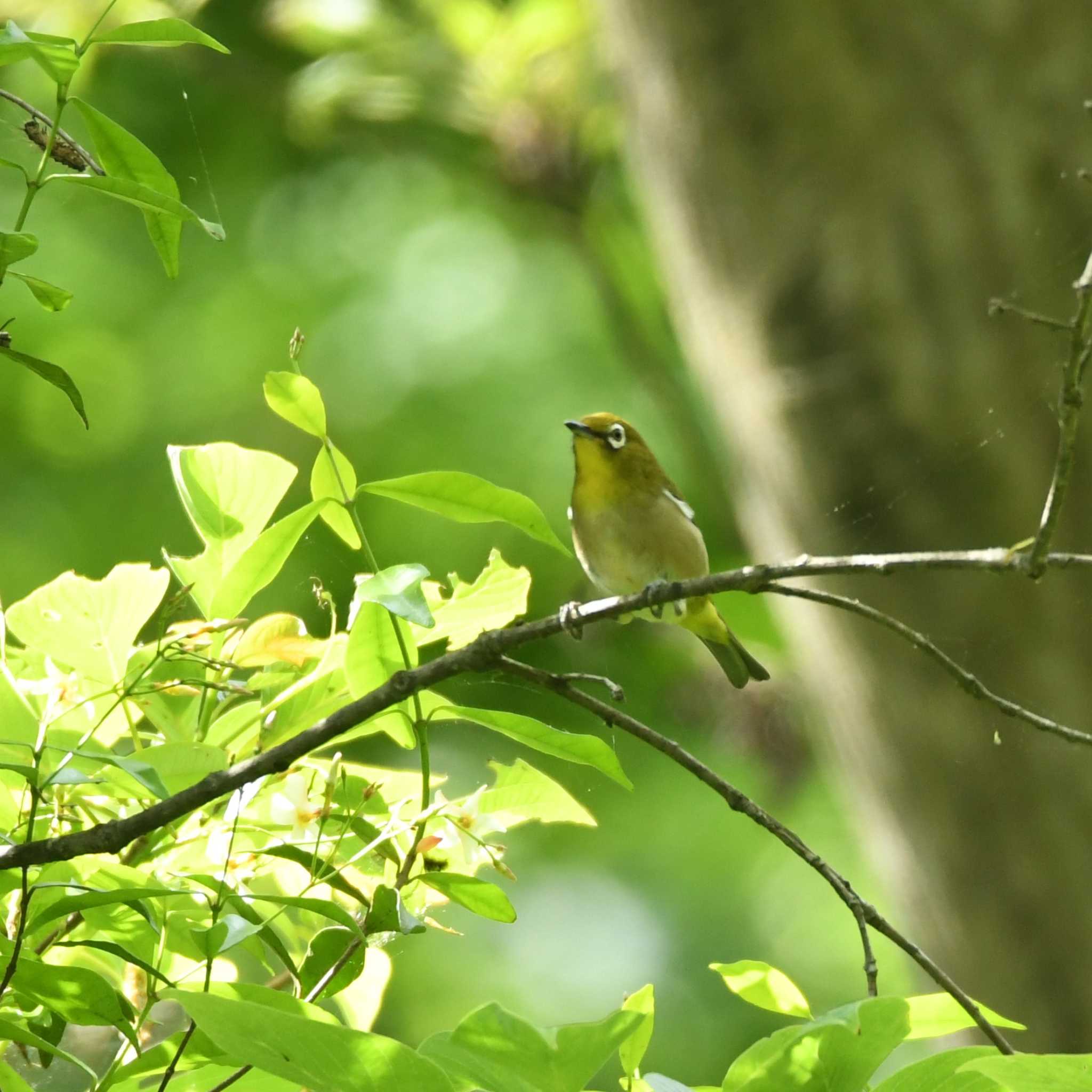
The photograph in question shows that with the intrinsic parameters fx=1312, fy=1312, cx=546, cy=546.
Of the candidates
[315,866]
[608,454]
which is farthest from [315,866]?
[608,454]

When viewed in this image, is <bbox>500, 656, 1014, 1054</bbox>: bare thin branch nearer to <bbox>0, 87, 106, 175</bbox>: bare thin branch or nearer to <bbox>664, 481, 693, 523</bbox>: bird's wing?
<bbox>0, 87, 106, 175</bbox>: bare thin branch

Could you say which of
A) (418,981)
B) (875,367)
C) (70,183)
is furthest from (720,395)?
(418,981)

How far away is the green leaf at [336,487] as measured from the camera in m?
1.13

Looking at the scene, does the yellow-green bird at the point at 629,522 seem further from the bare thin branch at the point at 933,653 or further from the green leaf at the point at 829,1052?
the green leaf at the point at 829,1052

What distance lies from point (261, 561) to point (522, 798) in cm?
32

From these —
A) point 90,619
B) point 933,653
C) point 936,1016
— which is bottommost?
point 936,1016

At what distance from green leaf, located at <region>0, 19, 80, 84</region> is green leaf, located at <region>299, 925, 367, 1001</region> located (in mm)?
661

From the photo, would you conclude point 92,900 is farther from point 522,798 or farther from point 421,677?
point 522,798

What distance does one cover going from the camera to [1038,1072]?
0.73m

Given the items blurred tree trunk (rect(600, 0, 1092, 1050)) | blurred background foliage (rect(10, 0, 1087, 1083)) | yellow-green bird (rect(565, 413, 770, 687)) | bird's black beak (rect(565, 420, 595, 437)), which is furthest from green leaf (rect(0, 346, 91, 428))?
blurred background foliage (rect(10, 0, 1087, 1083))

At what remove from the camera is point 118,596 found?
1171 millimetres

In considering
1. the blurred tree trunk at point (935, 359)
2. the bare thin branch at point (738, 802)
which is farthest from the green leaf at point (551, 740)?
the blurred tree trunk at point (935, 359)

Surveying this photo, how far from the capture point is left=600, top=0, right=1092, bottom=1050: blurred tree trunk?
3453mm

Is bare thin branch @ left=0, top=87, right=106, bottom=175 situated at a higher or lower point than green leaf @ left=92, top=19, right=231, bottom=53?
lower
